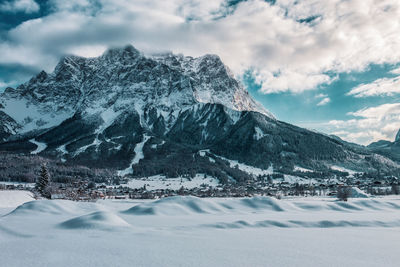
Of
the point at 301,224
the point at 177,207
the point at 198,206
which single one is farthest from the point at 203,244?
the point at 198,206

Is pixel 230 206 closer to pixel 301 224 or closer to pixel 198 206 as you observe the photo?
pixel 198 206

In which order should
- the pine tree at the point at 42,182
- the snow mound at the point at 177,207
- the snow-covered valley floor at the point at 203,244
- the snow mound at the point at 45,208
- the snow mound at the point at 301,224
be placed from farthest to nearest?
the pine tree at the point at 42,182 < the snow mound at the point at 177,207 < the snow mound at the point at 45,208 < the snow mound at the point at 301,224 < the snow-covered valley floor at the point at 203,244

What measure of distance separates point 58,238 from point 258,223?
10.2 meters

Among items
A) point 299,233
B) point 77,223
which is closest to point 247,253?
point 299,233

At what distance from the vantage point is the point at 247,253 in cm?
900

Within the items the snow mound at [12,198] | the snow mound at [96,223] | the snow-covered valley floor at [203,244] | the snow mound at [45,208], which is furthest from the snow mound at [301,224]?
the snow mound at [12,198]

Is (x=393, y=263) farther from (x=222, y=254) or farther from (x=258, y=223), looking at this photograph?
(x=258, y=223)

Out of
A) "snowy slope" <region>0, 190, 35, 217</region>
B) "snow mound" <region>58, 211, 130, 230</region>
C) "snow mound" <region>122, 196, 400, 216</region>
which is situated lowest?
"snowy slope" <region>0, 190, 35, 217</region>

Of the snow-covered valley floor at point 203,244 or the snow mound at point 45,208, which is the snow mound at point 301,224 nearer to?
the snow-covered valley floor at point 203,244

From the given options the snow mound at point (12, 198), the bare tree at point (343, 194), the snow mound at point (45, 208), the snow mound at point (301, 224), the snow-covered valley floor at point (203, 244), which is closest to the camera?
the snow-covered valley floor at point (203, 244)

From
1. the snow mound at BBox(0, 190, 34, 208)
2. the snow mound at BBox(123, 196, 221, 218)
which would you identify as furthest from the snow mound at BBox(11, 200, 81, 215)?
the snow mound at BBox(0, 190, 34, 208)

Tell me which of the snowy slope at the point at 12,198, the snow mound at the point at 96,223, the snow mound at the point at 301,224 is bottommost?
the snowy slope at the point at 12,198

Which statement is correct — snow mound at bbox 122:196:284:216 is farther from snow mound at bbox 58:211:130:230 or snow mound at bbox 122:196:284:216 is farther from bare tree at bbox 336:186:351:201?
bare tree at bbox 336:186:351:201

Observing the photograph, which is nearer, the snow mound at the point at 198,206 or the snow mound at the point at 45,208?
the snow mound at the point at 45,208
